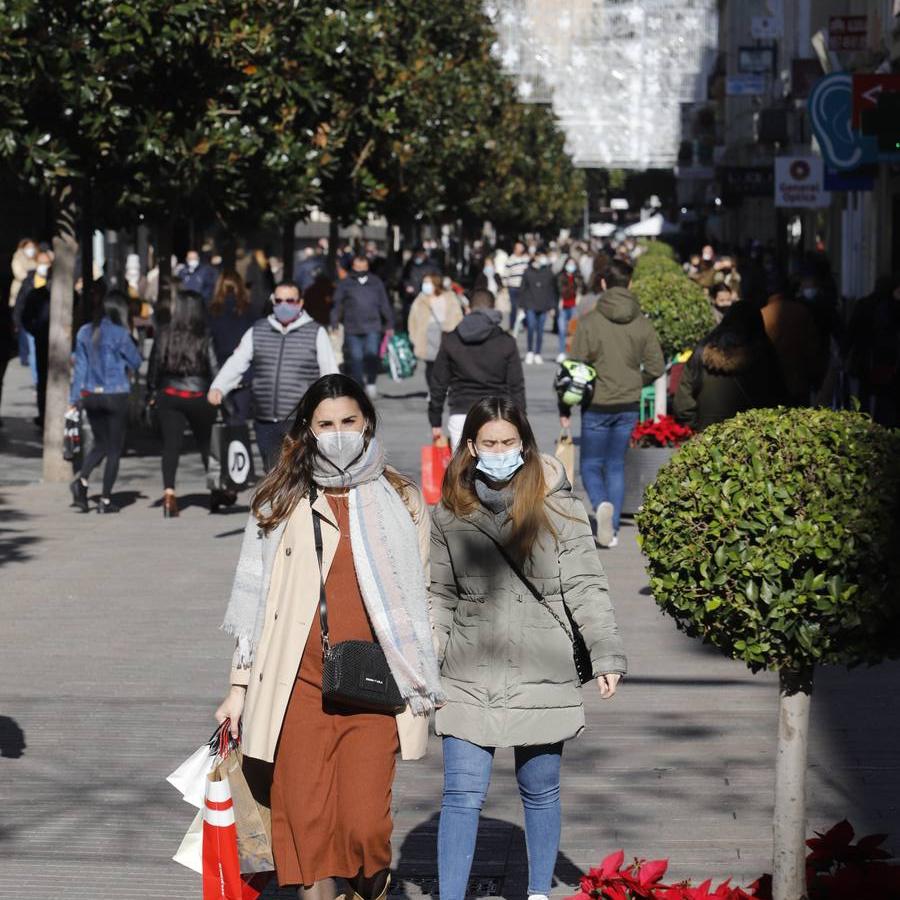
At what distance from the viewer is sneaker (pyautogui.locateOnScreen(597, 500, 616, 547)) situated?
1234cm

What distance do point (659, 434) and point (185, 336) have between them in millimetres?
3379

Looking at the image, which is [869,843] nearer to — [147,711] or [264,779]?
[264,779]

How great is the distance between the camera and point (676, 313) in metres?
17.5

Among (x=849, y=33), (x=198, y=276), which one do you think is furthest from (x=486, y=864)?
(x=849, y=33)

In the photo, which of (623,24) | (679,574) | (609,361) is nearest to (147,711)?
(679,574)

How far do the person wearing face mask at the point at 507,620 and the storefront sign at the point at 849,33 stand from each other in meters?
27.5

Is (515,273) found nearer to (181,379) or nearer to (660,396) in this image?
(660,396)

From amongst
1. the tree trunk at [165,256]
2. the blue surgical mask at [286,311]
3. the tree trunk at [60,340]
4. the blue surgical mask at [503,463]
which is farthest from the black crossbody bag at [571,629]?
the tree trunk at [165,256]

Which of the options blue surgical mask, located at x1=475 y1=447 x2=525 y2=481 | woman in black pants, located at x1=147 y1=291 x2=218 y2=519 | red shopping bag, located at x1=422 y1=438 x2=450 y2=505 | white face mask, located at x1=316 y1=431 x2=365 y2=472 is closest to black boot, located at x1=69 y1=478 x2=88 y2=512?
woman in black pants, located at x1=147 y1=291 x2=218 y2=519

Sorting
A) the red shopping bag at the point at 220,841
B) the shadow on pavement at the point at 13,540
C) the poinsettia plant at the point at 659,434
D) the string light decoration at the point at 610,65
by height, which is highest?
the string light decoration at the point at 610,65

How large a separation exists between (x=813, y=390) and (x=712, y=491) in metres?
10.4

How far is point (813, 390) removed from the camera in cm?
1513

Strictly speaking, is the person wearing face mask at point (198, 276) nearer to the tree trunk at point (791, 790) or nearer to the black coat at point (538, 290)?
the black coat at point (538, 290)

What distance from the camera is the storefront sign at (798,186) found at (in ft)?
104
